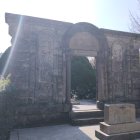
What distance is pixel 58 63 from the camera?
30.3ft

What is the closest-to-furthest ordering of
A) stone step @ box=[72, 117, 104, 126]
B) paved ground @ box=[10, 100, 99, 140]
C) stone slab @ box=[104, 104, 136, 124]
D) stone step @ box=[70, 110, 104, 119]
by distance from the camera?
stone slab @ box=[104, 104, 136, 124], paved ground @ box=[10, 100, 99, 140], stone step @ box=[72, 117, 104, 126], stone step @ box=[70, 110, 104, 119]

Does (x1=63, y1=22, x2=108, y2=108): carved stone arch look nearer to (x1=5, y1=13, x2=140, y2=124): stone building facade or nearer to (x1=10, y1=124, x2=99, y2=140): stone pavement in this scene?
(x1=5, y1=13, x2=140, y2=124): stone building facade

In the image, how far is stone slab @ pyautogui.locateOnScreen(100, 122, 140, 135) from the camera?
6420 mm

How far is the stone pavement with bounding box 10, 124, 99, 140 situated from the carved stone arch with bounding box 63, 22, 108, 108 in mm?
1753

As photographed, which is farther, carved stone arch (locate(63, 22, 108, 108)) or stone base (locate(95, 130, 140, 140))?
carved stone arch (locate(63, 22, 108, 108))

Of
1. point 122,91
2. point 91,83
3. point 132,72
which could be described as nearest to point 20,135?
point 122,91

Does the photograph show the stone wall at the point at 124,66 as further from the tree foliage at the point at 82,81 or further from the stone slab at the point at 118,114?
the tree foliage at the point at 82,81

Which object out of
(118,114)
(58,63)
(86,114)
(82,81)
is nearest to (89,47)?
(58,63)

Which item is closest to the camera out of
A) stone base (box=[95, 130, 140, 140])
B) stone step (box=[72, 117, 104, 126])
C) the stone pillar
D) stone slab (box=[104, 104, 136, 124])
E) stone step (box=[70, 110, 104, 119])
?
stone base (box=[95, 130, 140, 140])

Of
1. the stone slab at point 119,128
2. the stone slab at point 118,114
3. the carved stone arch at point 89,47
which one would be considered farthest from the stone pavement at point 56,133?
the carved stone arch at point 89,47

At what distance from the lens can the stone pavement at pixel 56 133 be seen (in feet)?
22.1

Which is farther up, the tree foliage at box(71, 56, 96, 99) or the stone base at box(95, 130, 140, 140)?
the tree foliage at box(71, 56, 96, 99)

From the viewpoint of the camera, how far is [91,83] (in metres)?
17.6

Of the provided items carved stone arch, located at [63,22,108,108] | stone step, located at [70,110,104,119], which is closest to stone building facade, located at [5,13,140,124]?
carved stone arch, located at [63,22,108,108]
